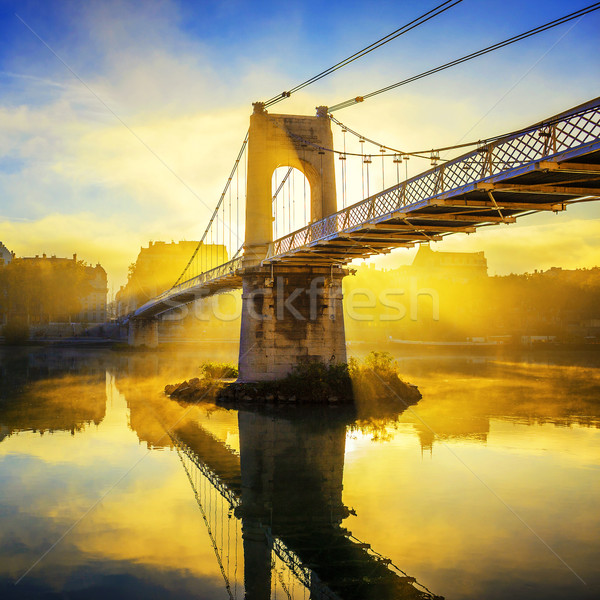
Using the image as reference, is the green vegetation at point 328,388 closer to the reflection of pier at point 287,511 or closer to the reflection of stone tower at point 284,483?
the reflection of stone tower at point 284,483

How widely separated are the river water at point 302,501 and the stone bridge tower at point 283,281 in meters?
3.56

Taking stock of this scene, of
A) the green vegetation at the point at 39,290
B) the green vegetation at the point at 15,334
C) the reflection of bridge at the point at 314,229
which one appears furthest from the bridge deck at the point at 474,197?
the green vegetation at the point at 39,290

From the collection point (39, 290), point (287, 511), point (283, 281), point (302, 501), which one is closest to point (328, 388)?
point (283, 281)

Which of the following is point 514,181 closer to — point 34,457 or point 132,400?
point 34,457

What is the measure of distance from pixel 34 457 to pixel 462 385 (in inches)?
943

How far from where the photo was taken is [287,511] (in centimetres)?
1273

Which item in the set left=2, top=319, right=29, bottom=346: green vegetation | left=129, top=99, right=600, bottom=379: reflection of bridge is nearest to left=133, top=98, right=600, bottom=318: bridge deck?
left=129, top=99, right=600, bottom=379: reflection of bridge

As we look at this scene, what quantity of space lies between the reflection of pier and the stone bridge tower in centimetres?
654

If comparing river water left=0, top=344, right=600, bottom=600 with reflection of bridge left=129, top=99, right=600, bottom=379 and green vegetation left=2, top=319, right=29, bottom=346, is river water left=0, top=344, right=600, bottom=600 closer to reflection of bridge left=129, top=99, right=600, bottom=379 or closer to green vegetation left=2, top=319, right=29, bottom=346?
reflection of bridge left=129, top=99, right=600, bottom=379

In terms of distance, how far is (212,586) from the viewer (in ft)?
30.3

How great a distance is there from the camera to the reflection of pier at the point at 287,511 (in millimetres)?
9227

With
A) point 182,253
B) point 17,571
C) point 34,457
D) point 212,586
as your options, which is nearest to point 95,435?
point 34,457

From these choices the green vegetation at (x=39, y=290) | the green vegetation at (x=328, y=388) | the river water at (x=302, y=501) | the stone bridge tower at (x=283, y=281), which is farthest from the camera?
the green vegetation at (x=39, y=290)

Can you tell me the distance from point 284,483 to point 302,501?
1585 millimetres
